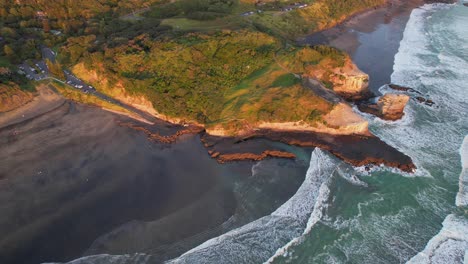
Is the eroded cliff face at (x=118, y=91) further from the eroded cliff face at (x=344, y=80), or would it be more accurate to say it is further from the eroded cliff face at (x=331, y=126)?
the eroded cliff face at (x=344, y=80)

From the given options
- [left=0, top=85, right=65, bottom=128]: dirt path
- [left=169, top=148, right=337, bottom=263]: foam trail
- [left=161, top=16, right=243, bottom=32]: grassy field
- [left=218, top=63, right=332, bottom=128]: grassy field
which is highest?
[left=161, top=16, right=243, bottom=32]: grassy field

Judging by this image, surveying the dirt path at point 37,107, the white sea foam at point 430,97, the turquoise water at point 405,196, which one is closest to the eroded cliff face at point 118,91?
the dirt path at point 37,107

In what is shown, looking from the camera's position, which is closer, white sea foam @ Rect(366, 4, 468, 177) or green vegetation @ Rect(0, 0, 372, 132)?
white sea foam @ Rect(366, 4, 468, 177)

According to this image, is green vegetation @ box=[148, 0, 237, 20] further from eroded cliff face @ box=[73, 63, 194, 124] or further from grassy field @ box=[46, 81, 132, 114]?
grassy field @ box=[46, 81, 132, 114]

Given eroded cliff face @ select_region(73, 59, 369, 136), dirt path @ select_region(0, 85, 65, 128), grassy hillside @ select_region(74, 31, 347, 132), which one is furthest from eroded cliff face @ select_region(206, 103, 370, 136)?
dirt path @ select_region(0, 85, 65, 128)

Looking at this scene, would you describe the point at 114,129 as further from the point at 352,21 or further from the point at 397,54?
the point at 352,21

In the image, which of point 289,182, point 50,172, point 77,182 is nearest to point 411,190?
point 289,182
